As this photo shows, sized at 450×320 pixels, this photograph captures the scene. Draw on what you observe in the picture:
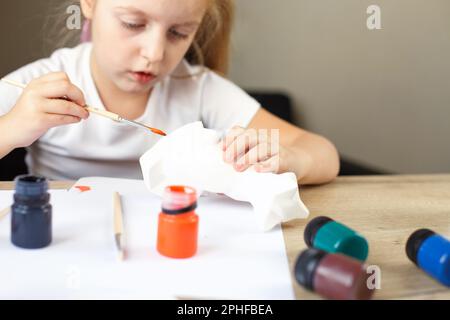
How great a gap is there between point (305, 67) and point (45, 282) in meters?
1.38

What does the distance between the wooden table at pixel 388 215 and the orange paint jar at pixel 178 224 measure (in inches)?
4.6

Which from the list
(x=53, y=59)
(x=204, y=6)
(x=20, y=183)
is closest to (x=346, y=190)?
(x=204, y=6)

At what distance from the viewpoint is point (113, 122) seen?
114cm

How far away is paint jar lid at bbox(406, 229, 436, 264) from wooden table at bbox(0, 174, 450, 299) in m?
0.01

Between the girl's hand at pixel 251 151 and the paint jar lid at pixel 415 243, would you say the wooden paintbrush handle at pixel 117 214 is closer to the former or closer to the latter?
the girl's hand at pixel 251 151

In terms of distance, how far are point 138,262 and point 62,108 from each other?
32cm

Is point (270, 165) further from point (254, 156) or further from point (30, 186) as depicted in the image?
point (30, 186)

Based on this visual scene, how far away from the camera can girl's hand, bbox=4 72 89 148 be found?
0.80 meters

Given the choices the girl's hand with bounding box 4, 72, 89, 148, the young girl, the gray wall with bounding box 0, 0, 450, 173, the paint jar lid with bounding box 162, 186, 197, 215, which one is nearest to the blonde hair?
the young girl

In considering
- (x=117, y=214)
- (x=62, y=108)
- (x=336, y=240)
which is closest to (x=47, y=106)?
(x=62, y=108)

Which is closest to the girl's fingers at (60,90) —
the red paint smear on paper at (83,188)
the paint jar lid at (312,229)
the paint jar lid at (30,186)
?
the red paint smear on paper at (83,188)

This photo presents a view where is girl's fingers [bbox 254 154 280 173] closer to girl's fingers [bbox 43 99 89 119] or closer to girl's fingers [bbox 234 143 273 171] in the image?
girl's fingers [bbox 234 143 273 171]

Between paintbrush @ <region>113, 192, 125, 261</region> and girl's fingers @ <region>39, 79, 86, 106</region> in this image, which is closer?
paintbrush @ <region>113, 192, 125, 261</region>
